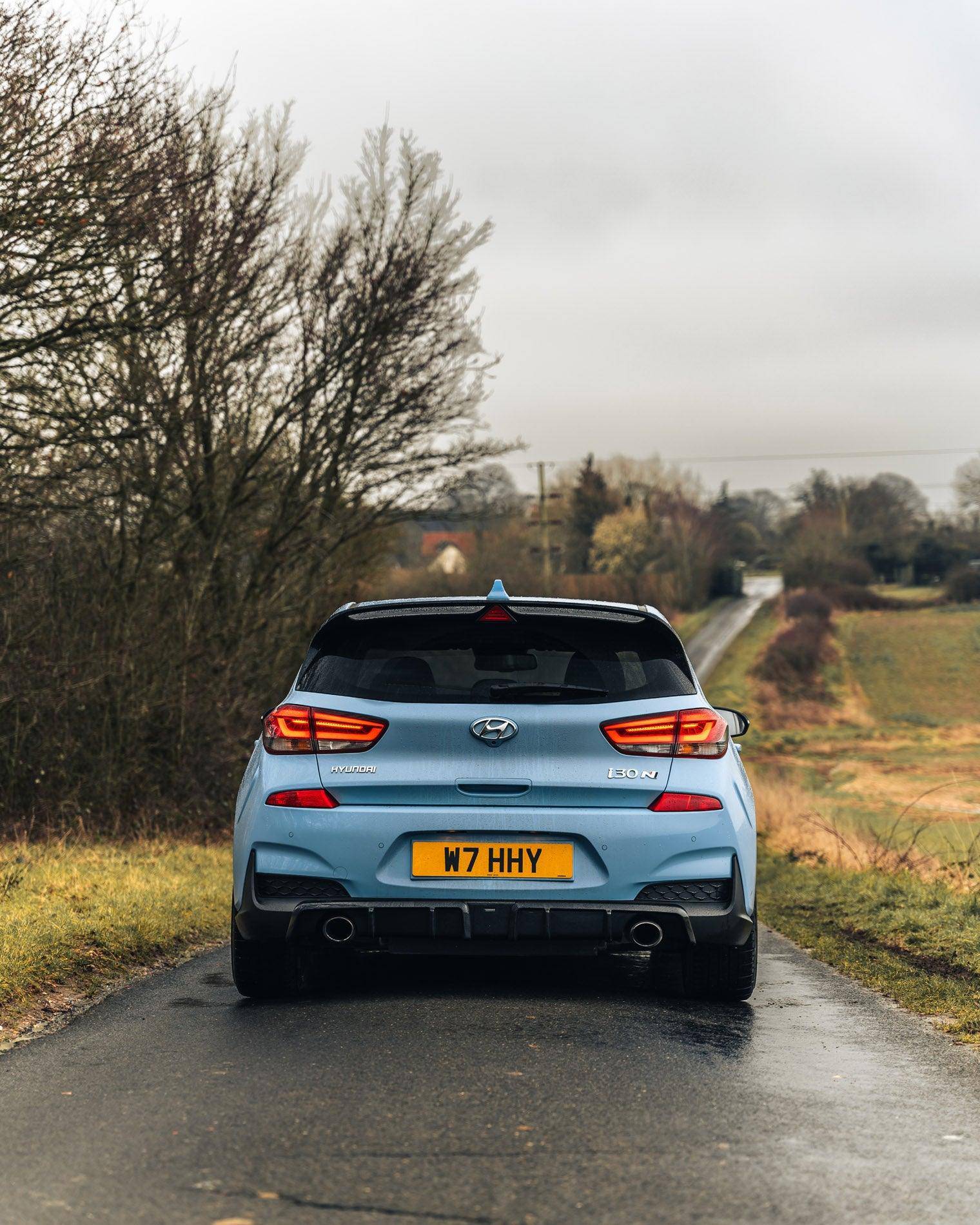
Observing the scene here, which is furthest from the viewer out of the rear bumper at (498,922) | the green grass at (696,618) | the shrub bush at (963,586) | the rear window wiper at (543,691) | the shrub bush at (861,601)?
the shrub bush at (963,586)

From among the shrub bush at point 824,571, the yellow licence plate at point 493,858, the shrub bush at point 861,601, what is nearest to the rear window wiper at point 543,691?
the yellow licence plate at point 493,858

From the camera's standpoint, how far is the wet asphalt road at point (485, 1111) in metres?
3.63

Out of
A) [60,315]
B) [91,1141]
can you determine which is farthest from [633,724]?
[60,315]

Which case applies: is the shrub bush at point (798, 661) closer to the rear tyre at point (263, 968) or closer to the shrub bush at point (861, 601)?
the shrub bush at point (861, 601)

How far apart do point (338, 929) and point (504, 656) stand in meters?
1.34

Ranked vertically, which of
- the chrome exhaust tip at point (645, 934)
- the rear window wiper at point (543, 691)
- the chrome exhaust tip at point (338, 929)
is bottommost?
the chrome exhaust tip at point (645, 934)

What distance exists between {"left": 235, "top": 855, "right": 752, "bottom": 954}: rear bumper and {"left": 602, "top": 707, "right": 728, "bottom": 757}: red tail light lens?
0.46 meters

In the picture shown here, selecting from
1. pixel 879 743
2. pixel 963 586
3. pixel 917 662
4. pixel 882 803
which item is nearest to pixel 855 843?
pixel 882 803

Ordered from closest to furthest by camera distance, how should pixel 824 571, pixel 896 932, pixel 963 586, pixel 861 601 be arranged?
pixel 896 932 → pixel 861 601 → pixel 963 586 → pixel 824 571

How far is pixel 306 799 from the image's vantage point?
5801mm

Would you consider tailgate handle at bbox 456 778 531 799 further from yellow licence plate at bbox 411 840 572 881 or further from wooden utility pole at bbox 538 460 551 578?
wooden utility pole at bbox 538 460 551 578

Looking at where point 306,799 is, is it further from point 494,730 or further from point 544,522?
point 544,522

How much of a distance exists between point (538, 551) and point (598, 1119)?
71.0 metres

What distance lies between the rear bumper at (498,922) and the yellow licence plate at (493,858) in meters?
0.11
